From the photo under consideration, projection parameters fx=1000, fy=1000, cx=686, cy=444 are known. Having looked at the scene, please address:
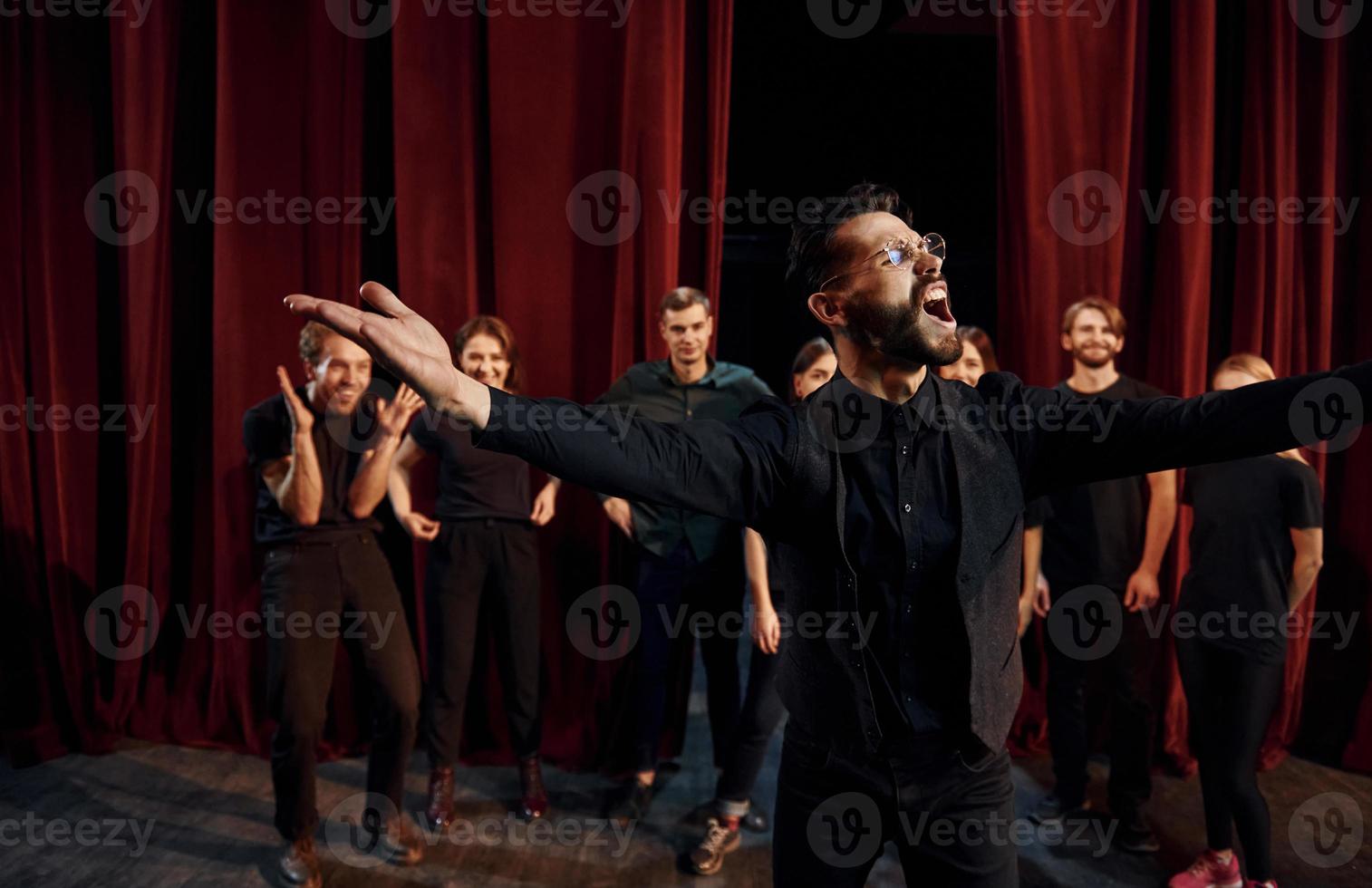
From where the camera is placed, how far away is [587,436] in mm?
1196

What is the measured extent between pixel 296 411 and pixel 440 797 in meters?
1.28

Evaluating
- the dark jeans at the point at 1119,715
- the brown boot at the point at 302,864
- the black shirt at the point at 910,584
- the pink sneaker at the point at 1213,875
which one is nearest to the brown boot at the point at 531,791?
the brown boot at the point at 302,864

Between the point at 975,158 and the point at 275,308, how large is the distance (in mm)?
3203

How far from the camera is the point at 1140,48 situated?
3.63 meters

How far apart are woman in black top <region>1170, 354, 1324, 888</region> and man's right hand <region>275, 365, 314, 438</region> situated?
2.31 meters

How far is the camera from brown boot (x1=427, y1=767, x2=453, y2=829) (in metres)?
3.08

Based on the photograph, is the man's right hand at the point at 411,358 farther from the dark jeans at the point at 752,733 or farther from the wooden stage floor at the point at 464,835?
the wooden stage floor at the point at 464,835

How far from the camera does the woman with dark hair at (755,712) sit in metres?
2.85

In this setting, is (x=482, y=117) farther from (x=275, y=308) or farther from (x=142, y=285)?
(x=142, y=285)

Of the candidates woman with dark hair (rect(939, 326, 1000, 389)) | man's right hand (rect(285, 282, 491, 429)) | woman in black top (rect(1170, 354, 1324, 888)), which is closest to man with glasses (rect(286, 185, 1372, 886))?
man's right hand (rect(285, 282, 491, 429))

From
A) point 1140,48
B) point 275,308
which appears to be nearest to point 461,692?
point 275,308

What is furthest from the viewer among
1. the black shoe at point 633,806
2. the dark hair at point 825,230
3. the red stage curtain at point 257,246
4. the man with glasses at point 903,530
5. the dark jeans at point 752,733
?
the red stage curtain at point 257,246

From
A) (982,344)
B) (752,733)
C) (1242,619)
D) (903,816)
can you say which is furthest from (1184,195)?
(903,816)

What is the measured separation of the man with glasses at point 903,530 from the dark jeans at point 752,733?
1427mm
